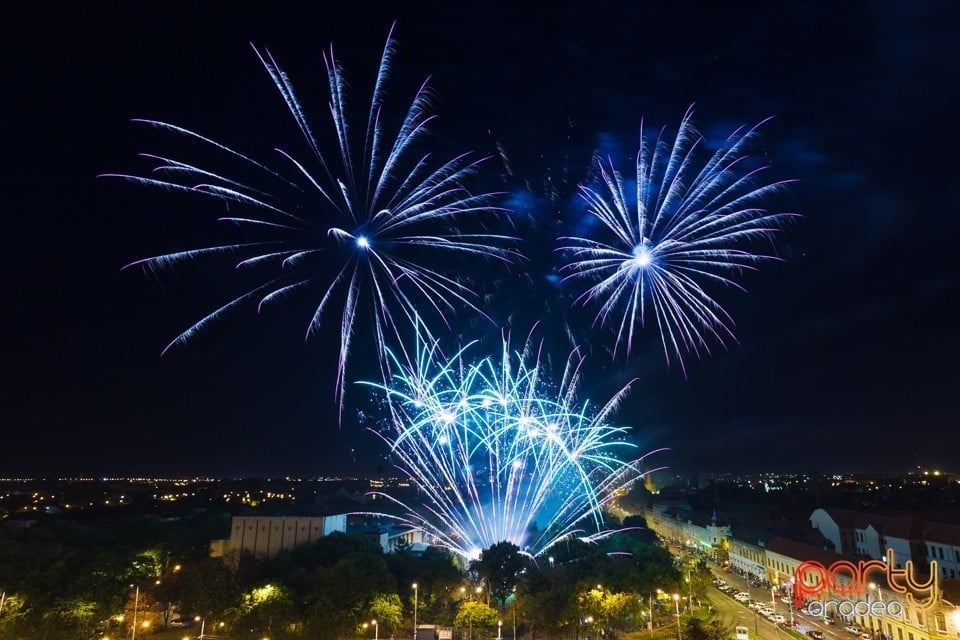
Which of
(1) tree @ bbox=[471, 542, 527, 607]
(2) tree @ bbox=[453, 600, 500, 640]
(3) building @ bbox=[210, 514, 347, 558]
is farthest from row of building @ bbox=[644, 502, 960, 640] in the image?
(3) building @ bbox=[210, 514, 347, 558]

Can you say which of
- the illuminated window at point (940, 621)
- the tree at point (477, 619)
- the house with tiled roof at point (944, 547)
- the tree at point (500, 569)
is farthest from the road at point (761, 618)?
the tree at point (477, 619)

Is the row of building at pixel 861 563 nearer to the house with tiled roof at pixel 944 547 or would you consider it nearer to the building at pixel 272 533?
the house with tiled roof at pixel 944 547

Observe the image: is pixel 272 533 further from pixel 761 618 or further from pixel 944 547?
pixel 944 547

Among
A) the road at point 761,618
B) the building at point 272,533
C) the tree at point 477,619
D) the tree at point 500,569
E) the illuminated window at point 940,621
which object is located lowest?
the road at point 761,618

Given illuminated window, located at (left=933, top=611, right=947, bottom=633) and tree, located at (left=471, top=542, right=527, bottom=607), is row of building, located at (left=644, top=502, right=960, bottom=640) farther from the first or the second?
tree, located at (left=471, top=542, right=527, bottom=607)

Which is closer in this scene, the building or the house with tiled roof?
the house with tiled roof

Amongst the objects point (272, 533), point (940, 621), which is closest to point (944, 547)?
point (940, 621)

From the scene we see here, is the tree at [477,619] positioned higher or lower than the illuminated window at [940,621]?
lower

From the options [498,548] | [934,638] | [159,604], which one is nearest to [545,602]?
[498,548]
